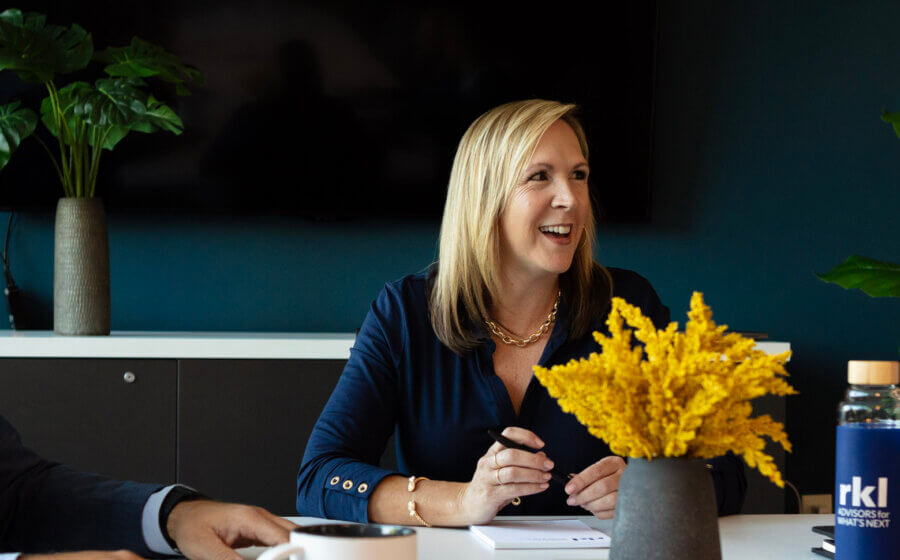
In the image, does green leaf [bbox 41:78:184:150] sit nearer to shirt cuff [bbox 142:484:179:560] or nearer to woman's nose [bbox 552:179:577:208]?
woman's nose [bbox 552:179:577:208]

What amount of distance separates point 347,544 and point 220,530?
36cm

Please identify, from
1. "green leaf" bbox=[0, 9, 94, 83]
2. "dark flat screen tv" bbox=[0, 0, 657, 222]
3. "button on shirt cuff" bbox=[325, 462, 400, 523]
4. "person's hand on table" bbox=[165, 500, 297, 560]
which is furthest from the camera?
"dark flat screen tv" bbox=[0, 0, 657, 222]

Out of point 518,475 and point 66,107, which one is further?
point 66,107

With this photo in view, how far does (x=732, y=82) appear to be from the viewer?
3.12 meters

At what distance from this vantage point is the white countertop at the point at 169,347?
95.4 inches

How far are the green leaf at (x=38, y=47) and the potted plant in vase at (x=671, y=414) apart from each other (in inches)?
79.7

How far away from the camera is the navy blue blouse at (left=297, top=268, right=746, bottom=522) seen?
155 centimetres

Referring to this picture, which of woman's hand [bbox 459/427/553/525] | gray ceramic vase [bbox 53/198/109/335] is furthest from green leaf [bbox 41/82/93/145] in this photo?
woman's hand [bbox 459/427/553/525]

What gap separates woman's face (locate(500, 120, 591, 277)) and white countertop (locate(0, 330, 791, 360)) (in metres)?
0.87

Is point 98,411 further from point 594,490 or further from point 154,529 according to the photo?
point 594,490

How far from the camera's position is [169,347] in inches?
96.2

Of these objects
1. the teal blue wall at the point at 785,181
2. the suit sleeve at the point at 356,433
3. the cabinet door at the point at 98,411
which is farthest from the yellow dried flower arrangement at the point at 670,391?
the teal blue wall at the point at 785,181

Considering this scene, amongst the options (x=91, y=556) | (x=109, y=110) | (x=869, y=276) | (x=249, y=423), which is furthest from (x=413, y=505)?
(x=109, y=110)

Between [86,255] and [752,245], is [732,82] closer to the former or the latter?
[752,245]
